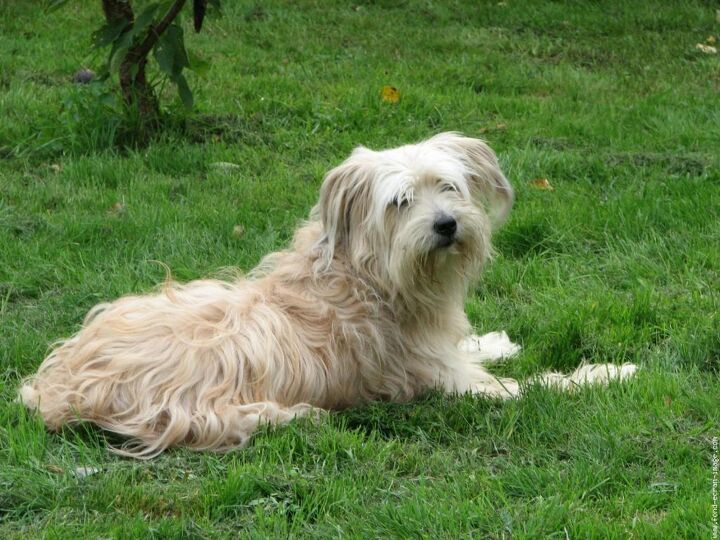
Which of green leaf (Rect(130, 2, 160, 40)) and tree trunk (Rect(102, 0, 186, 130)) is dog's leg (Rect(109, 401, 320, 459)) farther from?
tree trunk (Rect(102, 0, 186, 130))

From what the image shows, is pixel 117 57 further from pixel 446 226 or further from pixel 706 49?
pixel 706 49

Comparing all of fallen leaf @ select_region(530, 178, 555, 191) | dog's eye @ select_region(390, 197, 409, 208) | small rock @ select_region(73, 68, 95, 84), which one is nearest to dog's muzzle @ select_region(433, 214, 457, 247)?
dog's eye @ select_region(390, 197, 409, 208)

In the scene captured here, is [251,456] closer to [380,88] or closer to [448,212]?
[448,212]

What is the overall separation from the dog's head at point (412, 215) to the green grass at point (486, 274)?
1.90 feet

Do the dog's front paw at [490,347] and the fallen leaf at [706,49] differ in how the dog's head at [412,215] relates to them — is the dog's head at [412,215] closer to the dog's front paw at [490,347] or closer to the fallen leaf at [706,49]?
the dog's front paw at [490,347]

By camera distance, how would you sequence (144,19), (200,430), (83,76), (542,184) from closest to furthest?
(200,430) < (542,184) < (144,19) < (83,76)

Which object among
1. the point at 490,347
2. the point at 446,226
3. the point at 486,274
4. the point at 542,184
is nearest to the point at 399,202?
the point at 446,226

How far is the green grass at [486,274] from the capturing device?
13.0ft

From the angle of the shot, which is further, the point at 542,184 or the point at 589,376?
the point at 542,184

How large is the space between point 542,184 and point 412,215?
10.2 feet

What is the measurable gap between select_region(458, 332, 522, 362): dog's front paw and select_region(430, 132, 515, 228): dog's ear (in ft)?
2.06

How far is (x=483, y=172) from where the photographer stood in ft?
16.9

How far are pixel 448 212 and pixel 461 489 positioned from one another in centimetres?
123

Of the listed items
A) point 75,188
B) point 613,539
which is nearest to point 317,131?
point 75,188
